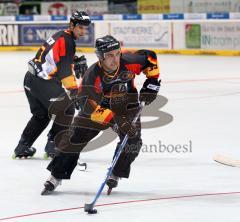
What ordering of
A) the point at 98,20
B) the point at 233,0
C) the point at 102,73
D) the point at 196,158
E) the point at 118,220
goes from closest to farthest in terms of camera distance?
1. the point at 118,220
2. the point at 102,73
3. the point at 196,158
4. the point at 233,0
5. the point at 98,20

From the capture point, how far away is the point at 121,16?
A: 62.9 ft

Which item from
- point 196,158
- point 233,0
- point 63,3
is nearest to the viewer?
point 196,158

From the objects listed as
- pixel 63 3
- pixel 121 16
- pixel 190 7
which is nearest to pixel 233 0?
pixel 190 7

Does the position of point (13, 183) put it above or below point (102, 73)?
below

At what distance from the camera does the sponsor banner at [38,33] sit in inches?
792

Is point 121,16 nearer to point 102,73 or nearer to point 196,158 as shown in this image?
point 196,158

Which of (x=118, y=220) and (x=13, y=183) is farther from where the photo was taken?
(x=13, y=183)

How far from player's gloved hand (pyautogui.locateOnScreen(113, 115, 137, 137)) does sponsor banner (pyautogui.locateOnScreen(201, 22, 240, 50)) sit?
39.5 ft

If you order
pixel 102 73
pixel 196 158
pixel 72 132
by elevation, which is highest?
pixel 102 73

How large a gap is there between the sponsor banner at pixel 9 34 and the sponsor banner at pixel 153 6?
3.51m

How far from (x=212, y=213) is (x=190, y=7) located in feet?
45.5

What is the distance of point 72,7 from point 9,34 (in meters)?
1.88

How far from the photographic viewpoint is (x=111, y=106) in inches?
233

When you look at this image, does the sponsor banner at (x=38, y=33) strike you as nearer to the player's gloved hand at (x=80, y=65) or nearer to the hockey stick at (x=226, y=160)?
the player's gloved hand at (x=80, y=65)
